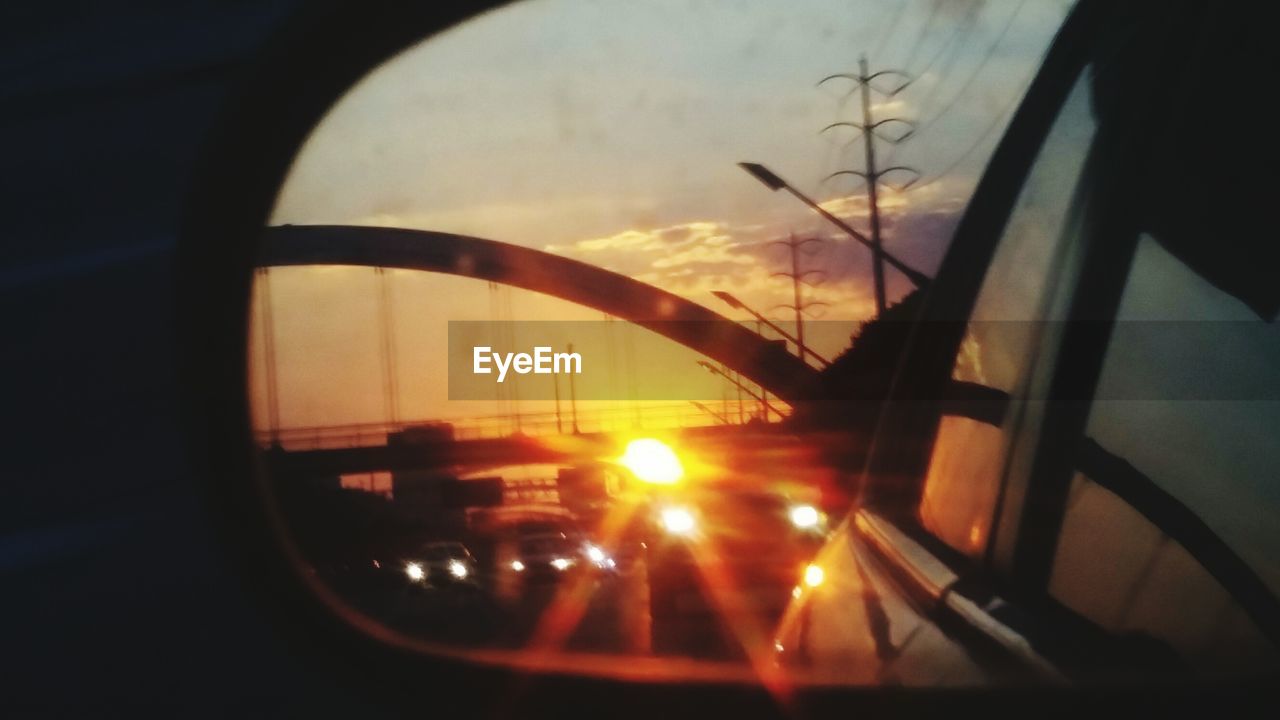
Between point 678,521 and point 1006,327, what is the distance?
139 inches

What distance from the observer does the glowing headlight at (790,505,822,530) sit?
421 centimetres

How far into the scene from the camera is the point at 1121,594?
5.93 feet

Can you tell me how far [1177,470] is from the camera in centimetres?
182

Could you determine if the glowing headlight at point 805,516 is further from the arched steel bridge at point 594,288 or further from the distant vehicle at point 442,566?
the distant vehicle at point 442,566

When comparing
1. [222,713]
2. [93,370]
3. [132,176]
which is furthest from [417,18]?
[222,713]

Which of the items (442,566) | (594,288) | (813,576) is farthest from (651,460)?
(594,288)

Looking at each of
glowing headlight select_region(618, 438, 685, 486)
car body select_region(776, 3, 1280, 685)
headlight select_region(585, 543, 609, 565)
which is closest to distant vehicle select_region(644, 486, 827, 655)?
headlight select_region(585, 543, 609, 565)

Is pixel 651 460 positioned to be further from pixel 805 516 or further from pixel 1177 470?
pixel 1177 470

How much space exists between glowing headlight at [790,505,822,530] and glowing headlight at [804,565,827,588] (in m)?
0.63

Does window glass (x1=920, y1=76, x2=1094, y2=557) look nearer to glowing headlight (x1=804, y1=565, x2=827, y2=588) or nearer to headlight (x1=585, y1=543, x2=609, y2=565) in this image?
glowing headlight (x1=804, y1=565, x2=827, y2=588)

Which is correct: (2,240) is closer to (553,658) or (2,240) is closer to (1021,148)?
(553,658)

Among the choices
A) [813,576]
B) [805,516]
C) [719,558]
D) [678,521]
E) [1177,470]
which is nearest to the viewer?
[1177,470]

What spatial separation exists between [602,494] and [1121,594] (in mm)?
2870

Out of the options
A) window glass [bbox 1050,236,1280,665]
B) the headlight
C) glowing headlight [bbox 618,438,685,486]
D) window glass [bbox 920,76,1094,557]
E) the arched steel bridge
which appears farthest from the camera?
the headlight
